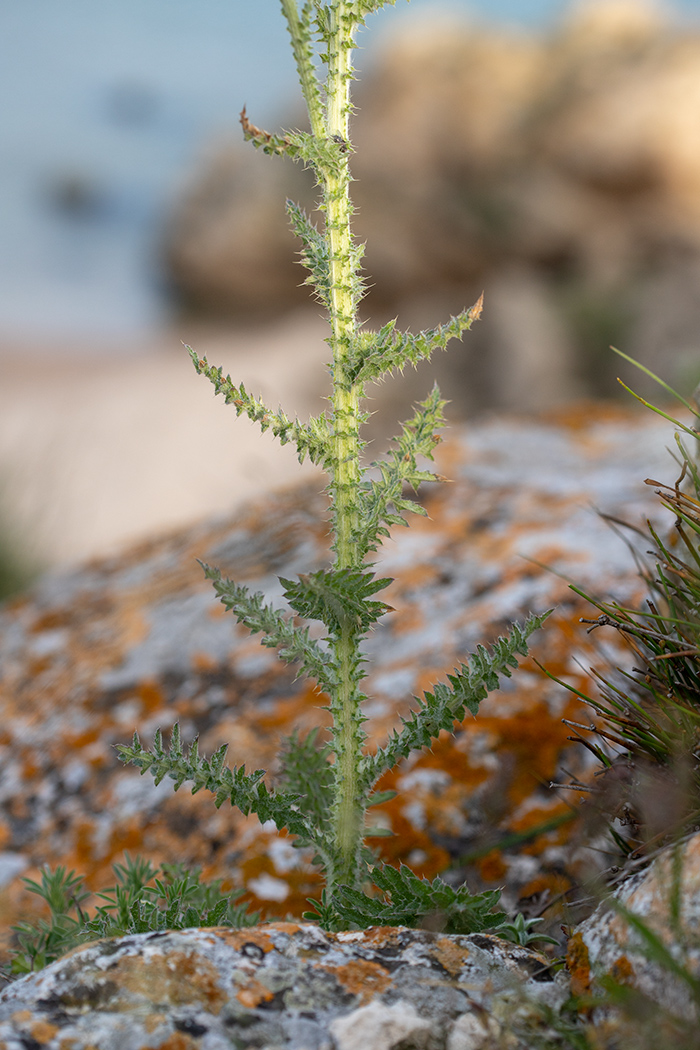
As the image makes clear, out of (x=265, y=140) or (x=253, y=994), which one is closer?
(x=253, y=994)

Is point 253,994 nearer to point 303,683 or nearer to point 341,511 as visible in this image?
point 341,511

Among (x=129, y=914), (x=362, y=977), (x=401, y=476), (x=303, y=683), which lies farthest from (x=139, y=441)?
(x=362, y=977)

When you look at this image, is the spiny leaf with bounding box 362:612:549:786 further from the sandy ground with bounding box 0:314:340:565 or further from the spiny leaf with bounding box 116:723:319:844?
the sandy ground with bounding box 0:314:340:565

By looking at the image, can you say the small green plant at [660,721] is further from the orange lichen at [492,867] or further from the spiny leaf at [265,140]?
the spiny leaf at [265,140]

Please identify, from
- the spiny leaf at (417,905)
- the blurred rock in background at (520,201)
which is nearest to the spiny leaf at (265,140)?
the spiny leaf at (417,905)

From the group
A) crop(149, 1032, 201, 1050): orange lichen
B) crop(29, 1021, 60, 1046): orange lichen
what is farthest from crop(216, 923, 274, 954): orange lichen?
crop(29, 1021, 60, 1046): orange lichen
